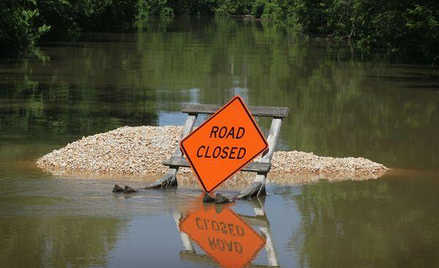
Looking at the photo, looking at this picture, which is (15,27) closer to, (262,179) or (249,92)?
(249,92)

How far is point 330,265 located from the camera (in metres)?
9.88

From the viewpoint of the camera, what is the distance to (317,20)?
78.4 meters

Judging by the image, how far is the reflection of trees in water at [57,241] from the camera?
9.70 meters

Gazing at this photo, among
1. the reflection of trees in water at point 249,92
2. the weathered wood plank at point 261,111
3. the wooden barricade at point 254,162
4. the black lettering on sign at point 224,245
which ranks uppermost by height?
the weathered wood plank at point 261,111

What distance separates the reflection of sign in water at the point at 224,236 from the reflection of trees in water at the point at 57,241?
953mm

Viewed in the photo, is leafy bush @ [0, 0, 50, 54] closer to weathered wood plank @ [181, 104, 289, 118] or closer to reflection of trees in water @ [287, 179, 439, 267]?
weathered wood plank @ [181, 104, 289, 118]

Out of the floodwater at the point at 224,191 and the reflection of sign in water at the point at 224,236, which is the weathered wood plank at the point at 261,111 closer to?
the floodwater at the point at 224,191

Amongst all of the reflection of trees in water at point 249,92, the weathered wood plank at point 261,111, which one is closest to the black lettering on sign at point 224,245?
the weathered wood plank at point 261,111

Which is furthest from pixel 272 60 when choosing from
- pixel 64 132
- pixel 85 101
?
pixel 64 132

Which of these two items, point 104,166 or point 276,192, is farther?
point 104,166

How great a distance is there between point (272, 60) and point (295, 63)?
1624 millimetres

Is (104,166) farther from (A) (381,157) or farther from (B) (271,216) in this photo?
(A) (381,157)

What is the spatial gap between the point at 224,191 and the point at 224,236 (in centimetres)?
275

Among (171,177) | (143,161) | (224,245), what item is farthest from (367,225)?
(143,161)
